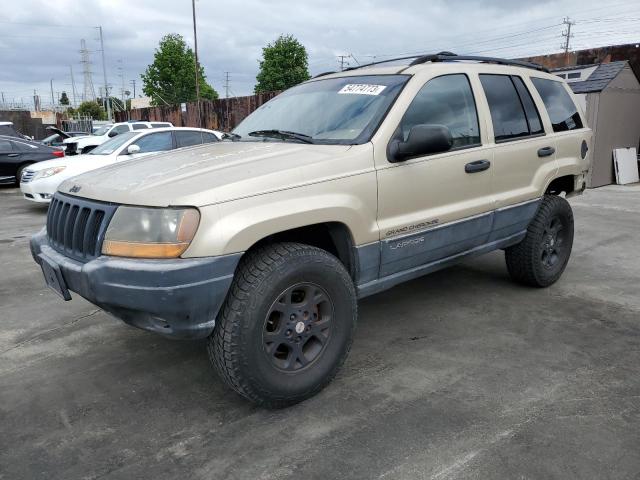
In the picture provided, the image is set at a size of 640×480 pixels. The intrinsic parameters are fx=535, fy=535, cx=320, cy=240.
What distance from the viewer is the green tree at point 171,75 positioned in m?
46.1

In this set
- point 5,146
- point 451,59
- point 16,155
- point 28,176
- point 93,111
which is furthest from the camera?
point 93,111

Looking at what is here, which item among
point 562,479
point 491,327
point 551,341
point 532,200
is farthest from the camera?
point 532,200

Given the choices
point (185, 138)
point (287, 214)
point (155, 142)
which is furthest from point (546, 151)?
point (155, 142)

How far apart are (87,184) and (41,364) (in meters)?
1.35

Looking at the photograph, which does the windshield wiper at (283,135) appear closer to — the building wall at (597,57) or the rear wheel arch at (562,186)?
the rear wheel arch at (562,186)

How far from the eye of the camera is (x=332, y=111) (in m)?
3.45

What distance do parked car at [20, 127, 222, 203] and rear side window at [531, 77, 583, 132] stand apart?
5882 millimetres

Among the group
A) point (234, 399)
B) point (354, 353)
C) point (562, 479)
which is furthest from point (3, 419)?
point (562, 479)

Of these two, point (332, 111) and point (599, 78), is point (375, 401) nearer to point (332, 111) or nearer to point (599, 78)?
point (332, 111)

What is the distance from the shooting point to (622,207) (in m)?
9.17

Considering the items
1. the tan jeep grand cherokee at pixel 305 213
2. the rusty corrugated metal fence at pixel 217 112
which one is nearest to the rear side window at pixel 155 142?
the tan jeep grand cherokee at pixel 305 213

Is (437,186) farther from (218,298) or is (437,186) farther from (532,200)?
(218,298)

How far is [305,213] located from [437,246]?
3.91 ft

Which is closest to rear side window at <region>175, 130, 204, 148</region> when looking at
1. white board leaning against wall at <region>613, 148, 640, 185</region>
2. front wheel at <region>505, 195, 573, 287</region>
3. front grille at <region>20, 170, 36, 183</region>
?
front grille at <region>20, 170, 36, 183</region>
